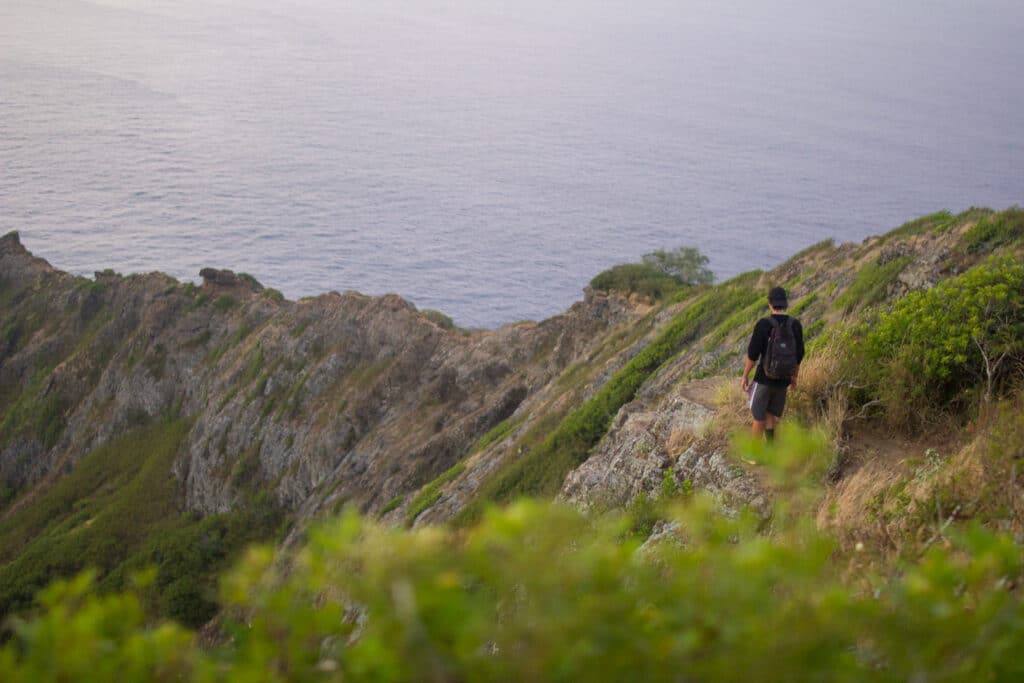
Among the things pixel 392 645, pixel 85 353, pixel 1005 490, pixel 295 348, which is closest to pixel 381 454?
pixel 295 348

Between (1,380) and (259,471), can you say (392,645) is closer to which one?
(259,471)

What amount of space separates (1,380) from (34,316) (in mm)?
6438

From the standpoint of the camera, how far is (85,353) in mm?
54156

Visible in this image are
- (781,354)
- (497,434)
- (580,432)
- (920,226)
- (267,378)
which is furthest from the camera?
(267,378)

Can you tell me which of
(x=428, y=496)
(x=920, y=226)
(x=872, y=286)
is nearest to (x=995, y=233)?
(x=872, y=286)

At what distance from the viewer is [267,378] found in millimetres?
42219

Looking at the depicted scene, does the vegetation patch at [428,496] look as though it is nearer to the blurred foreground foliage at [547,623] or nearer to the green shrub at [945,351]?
the green shrub at [945,351]

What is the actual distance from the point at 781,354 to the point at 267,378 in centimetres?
3814

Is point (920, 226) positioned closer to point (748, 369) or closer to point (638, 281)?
point (638, 281)

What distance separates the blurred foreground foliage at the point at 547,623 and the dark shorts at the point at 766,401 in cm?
711

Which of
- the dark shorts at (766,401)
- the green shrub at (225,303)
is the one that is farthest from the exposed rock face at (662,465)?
the green shrub at (225,303)

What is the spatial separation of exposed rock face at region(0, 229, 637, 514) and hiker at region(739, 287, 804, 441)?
22.4 m

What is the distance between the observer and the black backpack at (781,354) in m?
9.50

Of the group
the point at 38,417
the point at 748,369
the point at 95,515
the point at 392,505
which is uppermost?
the point at 748,369
